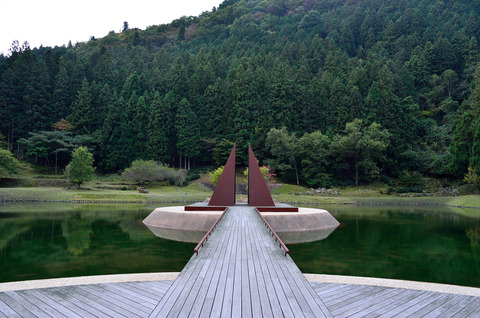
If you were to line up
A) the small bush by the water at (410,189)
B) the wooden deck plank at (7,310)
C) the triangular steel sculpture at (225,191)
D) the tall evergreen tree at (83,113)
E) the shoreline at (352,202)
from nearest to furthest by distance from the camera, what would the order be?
1. the wooden deck plank at (7,310)
2. the triangular steel sculpture at (225,191)
3. the shoreline at (352,202)
4. the small bush by the water at (410,189)
5. the tall evergreen tree at (83,113)

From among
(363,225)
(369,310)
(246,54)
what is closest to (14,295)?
(369,310)

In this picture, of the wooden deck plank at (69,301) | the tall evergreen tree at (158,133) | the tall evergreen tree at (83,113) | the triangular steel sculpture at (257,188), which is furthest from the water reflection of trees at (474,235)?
the tall evergreen tree at (83,113)

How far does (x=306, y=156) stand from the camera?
42.4m

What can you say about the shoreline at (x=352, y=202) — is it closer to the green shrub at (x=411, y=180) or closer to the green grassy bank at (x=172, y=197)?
the green grassy bank at (x=172, y=197)

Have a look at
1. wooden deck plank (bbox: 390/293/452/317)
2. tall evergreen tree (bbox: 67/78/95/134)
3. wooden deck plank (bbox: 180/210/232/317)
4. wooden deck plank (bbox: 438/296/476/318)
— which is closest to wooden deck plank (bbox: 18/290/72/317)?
wooden deck plank (bbox: 180/210/232/317)

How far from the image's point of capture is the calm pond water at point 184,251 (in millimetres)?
8375

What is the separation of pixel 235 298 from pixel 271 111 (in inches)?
1737

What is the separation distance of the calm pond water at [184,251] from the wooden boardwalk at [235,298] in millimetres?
2280

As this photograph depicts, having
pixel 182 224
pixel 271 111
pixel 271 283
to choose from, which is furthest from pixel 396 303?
pixel 271 111

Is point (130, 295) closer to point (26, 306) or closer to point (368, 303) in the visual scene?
point (26, 306)

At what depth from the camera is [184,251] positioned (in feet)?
35.0

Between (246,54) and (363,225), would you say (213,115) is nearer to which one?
(246,54)

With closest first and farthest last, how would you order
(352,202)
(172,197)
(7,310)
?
(7,310)
(172,197)
(352,202)

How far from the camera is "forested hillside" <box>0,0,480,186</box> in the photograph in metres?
42.1
